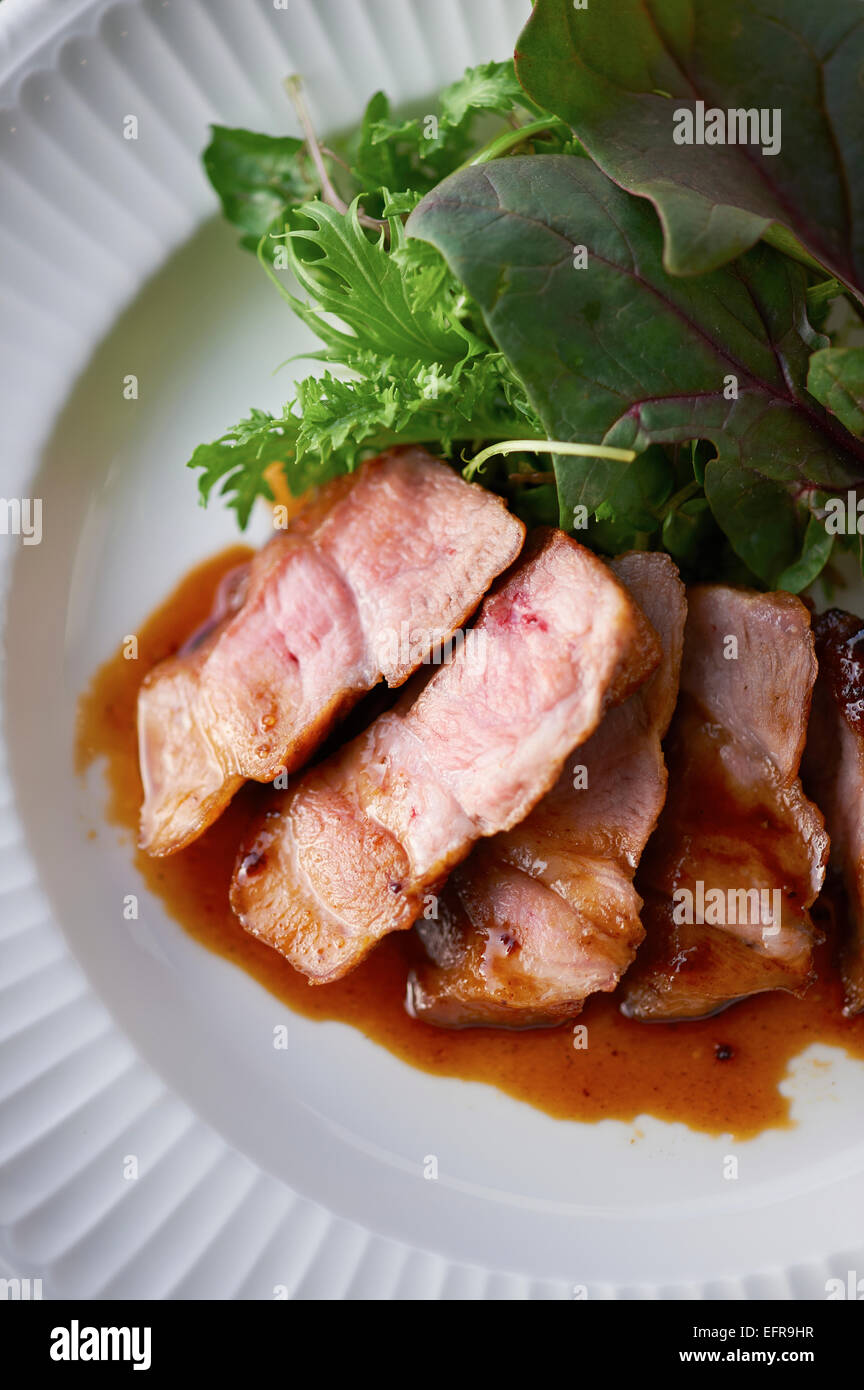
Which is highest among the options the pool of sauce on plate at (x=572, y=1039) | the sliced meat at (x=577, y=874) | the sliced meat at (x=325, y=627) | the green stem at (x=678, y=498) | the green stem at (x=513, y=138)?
the green stem at (x=513, y=138)

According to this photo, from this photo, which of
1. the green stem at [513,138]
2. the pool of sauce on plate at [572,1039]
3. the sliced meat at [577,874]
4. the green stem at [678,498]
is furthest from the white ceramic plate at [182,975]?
the green stem at [678,498]

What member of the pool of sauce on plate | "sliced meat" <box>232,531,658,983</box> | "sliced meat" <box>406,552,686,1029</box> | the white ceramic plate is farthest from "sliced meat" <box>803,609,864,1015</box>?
"sliced meat" <box>232,531,658,983</box>

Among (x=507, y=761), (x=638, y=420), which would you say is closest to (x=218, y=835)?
(x=507, y=761)

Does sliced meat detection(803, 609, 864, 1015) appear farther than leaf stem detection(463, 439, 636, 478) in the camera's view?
Yes

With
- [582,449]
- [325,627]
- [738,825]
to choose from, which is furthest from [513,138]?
[738,825]

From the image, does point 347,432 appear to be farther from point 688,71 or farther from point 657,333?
point 688,71

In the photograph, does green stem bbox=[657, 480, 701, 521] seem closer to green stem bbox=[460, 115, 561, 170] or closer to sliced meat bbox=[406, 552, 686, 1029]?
sliced meat bbox=[406, 552, 686, 1029]

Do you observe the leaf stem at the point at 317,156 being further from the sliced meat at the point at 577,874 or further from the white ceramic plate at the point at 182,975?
the sliced meat at the point at 577,874
